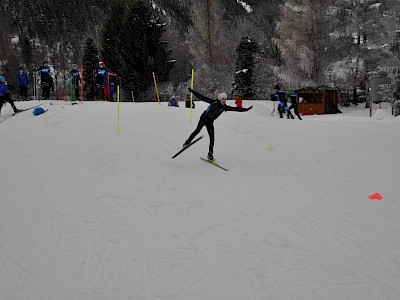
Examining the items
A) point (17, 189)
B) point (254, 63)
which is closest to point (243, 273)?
point (17, 189)

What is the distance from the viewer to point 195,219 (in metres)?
5.51

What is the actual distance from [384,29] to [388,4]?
8.69 feet

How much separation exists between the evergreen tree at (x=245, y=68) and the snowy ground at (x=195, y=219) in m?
20.6

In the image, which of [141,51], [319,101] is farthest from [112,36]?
[319,101]

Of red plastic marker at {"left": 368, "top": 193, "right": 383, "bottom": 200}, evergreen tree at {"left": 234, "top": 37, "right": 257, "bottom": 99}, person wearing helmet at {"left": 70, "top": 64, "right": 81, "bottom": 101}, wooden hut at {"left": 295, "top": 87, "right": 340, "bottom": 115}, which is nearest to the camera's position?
red plastic marker at {"left": 368, "top": 193, "right": 383, "bottom": 200}

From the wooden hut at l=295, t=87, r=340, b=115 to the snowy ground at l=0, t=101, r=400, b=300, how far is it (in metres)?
13.1

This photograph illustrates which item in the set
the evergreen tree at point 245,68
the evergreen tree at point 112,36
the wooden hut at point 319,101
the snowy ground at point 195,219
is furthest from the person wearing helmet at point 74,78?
the evergreen tree at point 112,36

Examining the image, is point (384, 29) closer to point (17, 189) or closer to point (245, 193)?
point (245, 193)

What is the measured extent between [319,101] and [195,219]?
20809 mm

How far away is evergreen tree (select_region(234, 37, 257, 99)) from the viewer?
100 ft

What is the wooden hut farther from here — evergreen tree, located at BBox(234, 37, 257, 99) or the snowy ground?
the snowy ground

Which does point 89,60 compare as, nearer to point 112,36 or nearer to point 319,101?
point 112,36

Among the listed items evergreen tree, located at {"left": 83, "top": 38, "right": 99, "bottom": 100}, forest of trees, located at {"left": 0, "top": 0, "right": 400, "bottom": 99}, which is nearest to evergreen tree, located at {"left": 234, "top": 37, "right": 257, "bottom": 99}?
forest of trees, located at {"left": 0, "top": 0, "right": 400, "bottom": 99}

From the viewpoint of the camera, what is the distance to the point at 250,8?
56.3 meters
